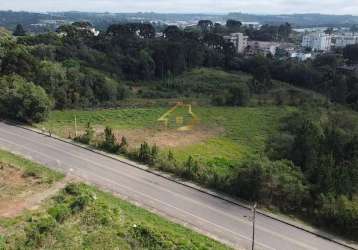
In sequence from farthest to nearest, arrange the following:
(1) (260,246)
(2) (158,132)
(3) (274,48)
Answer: (3) (274,48), (2) (158,132), (1) (260,246)

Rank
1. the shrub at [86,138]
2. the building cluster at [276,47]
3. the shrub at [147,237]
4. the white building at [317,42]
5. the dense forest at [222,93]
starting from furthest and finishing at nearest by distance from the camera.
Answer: the white building at [317,42] < the building cluster at [276,47] < the shrub at [86,138] < the dense forest at [222,93] < the shrub at [147,237]

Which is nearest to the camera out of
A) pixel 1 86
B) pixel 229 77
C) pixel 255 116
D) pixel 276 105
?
pixel 1 86

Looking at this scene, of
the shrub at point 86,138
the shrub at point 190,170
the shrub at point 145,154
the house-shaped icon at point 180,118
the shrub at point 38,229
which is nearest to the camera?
the shrub at point 38,229

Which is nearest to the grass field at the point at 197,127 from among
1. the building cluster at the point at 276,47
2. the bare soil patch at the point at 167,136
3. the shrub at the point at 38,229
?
the bare soil patch at the point at 167,136

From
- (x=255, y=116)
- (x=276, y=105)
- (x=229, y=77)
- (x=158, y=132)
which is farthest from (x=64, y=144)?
(x=229, y=77)

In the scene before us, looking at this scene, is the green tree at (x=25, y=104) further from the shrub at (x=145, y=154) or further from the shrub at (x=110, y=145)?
the shrub at (x=145, y=154)

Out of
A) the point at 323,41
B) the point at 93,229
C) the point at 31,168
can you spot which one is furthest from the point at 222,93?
the point at 323,41

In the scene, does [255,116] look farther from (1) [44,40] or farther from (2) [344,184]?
(1) [44,40]
